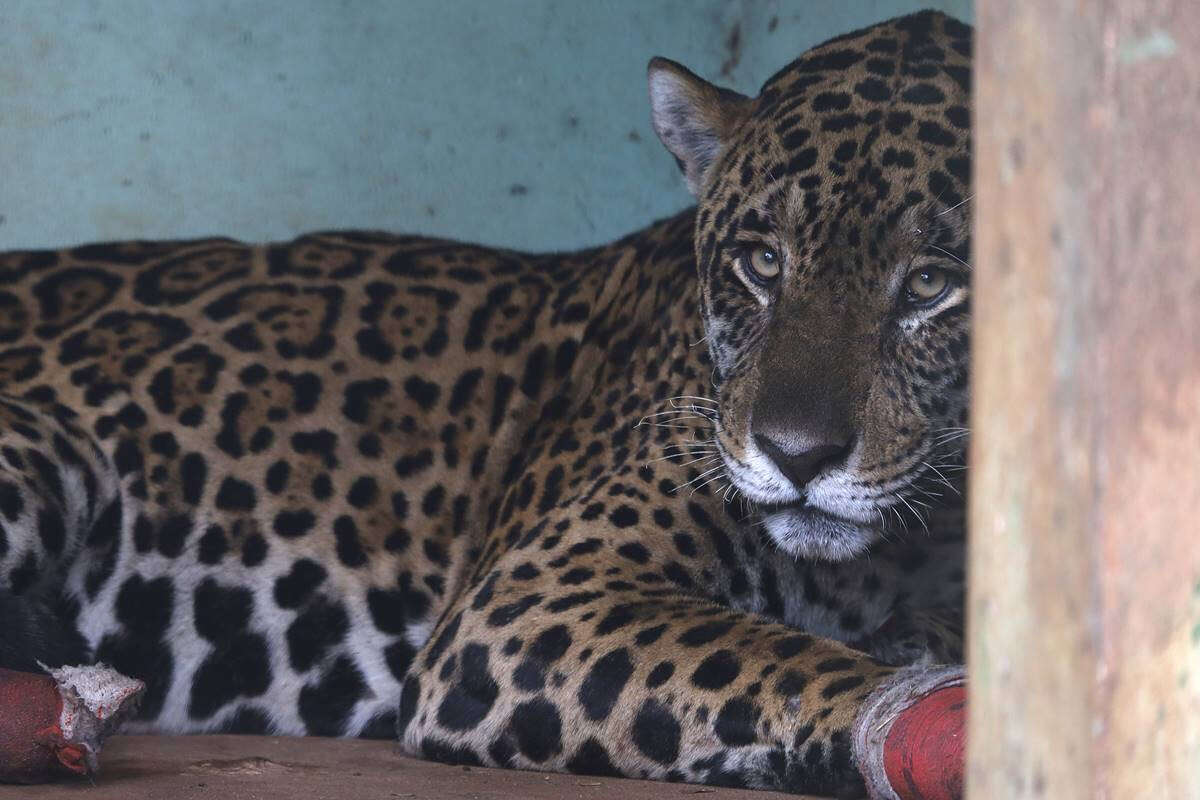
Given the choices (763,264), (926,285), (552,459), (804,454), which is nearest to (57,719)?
(804,454)

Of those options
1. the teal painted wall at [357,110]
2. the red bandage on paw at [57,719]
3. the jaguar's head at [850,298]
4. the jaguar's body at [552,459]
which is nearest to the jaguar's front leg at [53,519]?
the jaguar's body at [552,459]

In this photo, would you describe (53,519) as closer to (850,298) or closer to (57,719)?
(57,719)

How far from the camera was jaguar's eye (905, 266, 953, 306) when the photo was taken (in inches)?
145

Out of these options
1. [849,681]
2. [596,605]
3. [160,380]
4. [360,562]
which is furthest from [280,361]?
[849,681]

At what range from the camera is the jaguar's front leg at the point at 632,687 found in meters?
3.18

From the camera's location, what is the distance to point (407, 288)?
4922 mm

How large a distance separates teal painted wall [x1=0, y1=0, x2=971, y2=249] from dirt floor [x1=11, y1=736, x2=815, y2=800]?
2.15 meters

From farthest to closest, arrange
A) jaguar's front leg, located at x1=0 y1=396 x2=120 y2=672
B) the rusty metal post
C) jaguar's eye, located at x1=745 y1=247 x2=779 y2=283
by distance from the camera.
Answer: jaguar's front leg, located at x1=0 y1=396 x2=120 y2=672, jaguar's eye, located at x1=745 y1=247 x2=779 y2=283, the rusty metal post

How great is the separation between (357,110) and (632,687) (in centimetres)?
285

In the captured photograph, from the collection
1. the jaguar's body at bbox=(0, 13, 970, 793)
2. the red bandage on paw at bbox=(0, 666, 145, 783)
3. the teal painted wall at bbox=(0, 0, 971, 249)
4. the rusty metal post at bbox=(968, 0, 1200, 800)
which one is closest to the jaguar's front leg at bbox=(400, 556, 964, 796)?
the jaguar's body at bbox=(0, 13, 970, 793)

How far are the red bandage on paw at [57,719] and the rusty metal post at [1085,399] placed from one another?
79.6 inches

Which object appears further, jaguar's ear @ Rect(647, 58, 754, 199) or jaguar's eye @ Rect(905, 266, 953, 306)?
jaguar's ear @ Rect(647, 58, 754, 199)

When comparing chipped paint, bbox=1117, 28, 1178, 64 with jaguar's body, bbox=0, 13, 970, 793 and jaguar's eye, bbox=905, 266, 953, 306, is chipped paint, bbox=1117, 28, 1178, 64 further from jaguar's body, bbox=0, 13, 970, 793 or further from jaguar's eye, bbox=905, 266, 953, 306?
jaguar's eye, bbox=905, 266, 953, 306

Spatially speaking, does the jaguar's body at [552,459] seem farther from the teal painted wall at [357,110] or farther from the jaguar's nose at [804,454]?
the teal painted wall at [357,110]
